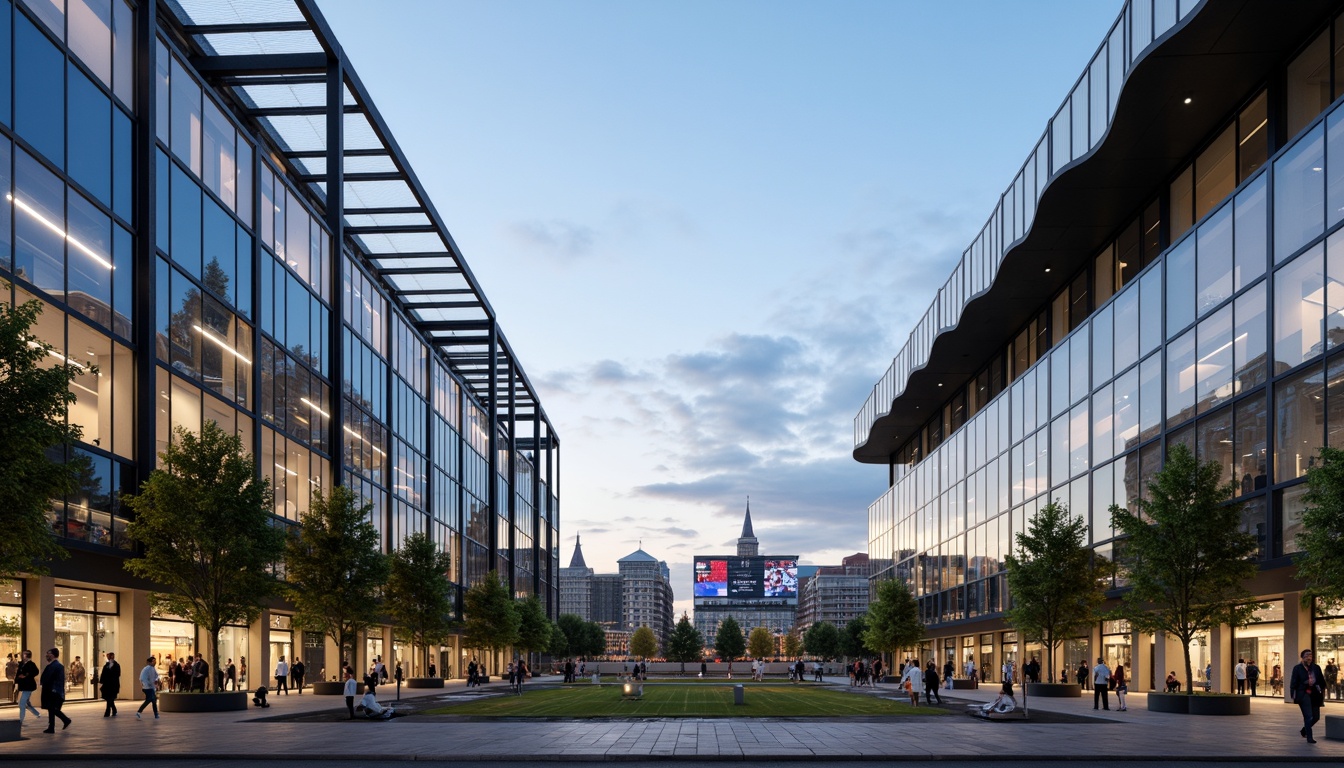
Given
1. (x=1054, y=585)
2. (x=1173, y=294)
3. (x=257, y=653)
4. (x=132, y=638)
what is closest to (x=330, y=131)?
(x=257, y=653)

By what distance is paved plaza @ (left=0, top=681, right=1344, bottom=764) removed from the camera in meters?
21.8

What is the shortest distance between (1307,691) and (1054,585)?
23763mm

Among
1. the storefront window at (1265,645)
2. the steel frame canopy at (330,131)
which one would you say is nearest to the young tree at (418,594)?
the steel frame canopy at (330,131)

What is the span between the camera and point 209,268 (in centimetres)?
4388

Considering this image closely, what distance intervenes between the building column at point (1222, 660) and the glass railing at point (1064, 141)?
18554 mm

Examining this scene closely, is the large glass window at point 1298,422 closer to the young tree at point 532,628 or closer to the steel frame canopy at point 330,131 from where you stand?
the steel frame canopy at point 330,131

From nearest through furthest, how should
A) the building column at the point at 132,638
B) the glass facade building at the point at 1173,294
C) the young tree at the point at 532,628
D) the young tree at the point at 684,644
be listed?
the glass facade building at the point at 1173,294
the building column at the point at 132,638
the young tree at the point at 532,628
the young tree at the point at 684,644

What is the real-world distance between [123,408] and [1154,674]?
41459mm

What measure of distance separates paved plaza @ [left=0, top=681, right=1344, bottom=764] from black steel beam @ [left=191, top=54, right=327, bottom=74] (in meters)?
26.9

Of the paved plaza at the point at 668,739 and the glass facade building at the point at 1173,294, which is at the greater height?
the glass facade building at the point at 1173,294

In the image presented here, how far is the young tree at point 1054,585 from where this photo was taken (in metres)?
48.5

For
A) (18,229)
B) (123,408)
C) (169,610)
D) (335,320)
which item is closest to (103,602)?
(169,610)

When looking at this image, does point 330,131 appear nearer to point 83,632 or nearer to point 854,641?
point 83,632

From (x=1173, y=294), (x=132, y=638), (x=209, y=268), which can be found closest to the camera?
(x=132, y=638)
